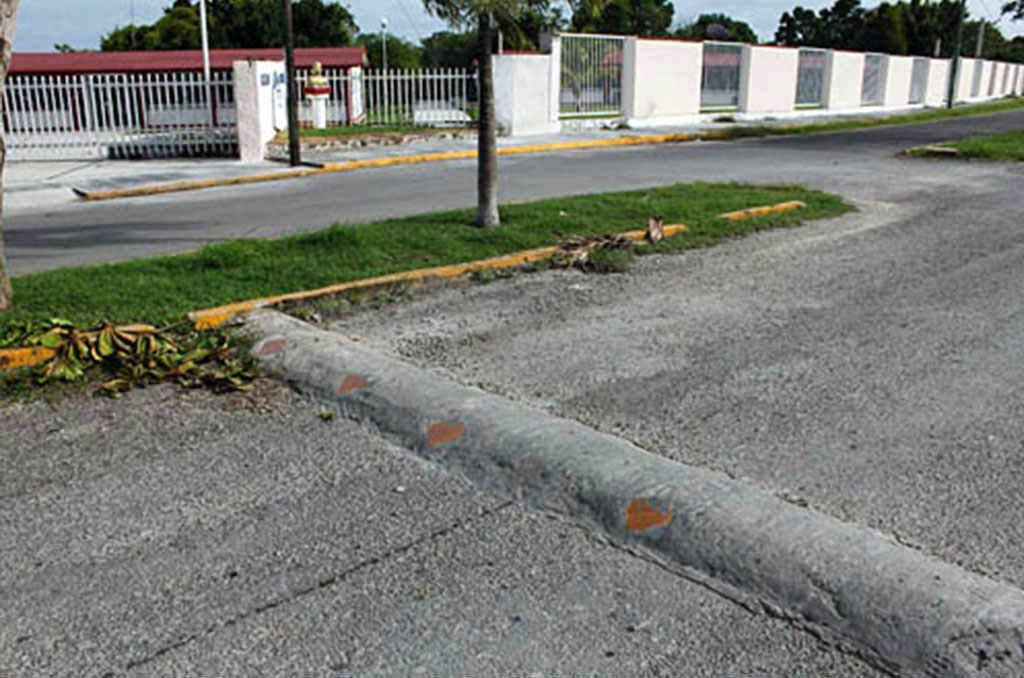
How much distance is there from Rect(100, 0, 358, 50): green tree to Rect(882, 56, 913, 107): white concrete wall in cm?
3007

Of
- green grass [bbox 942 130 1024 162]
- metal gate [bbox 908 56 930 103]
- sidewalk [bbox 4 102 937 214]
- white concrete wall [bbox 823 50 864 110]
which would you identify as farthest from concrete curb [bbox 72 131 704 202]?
metal gate [bbox 908 56 930 103]

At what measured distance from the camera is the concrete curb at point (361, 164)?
556 inches

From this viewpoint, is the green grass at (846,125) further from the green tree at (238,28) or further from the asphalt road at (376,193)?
the green tree at (238,28)

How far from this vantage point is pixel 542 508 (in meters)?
3.74

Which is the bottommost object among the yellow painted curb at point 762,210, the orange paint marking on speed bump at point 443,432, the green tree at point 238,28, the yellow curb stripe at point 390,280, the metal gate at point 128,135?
the orange paint marking on speed bump at point 443,432

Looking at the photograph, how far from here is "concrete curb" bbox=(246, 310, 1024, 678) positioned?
110 inches

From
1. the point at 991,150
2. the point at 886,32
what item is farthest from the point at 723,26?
the point at 991,150

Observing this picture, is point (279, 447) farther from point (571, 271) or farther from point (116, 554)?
point (571, 271)

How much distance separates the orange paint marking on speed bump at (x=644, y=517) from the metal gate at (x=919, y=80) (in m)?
46.2

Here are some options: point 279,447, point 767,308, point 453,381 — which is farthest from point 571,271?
point 279,447

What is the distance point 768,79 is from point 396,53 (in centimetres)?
4225

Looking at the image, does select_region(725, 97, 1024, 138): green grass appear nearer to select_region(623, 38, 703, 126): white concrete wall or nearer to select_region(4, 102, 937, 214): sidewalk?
select_region(4, 102, 937, 214): sidewalk

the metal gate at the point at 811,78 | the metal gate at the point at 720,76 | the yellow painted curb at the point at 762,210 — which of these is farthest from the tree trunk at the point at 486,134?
the metal gate at the point at 811,78

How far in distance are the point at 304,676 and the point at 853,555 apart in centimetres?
185
